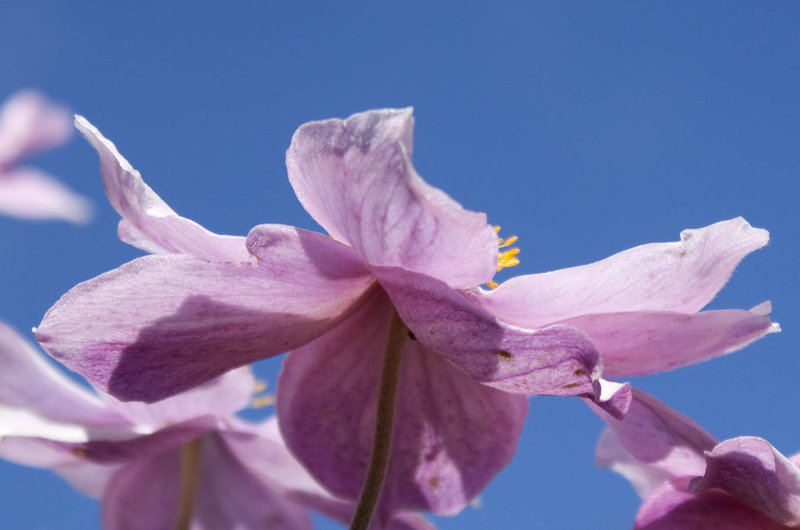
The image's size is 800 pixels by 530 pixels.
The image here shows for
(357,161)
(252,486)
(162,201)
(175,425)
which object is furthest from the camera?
(252,486)

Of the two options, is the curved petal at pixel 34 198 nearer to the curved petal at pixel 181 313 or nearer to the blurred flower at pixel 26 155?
the blurred flower at pixel 26 155

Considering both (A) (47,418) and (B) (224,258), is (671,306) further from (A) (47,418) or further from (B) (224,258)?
(A) (47,418)

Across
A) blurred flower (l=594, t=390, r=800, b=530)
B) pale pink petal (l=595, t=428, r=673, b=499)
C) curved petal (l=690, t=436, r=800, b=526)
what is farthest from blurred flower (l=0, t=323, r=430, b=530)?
curved petal (l=690, t=436, r=800, b=526)

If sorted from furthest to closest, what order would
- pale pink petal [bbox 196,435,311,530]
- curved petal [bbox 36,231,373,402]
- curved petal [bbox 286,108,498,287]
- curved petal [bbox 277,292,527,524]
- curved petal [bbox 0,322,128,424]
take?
pale pink petal [bbox 196,435,311,530]
curved petal [bbox 0,322,128,424]
curved petal [bbox 277,292,527,524]
curved petal [bbox 36,231,373,402]
curved petal [bbox 286,108,498,287]

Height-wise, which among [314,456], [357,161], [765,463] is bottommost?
[765,463]

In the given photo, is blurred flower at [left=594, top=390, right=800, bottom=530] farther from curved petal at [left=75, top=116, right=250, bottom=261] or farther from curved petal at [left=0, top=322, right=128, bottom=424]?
curved petal at [left=0, top=322, right=128, bottom=424]

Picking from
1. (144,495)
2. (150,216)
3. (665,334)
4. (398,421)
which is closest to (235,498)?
(144,495)

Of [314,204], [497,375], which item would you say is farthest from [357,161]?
[497,375]

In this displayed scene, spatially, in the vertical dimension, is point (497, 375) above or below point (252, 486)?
below
